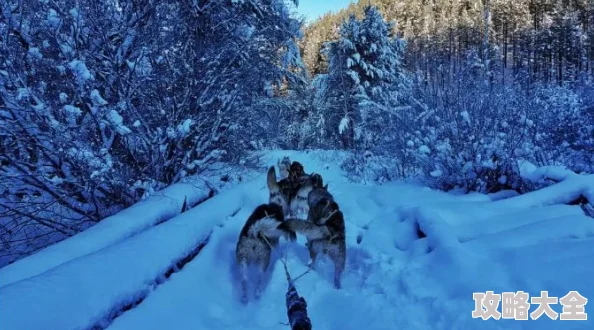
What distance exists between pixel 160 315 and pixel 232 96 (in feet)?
21.1

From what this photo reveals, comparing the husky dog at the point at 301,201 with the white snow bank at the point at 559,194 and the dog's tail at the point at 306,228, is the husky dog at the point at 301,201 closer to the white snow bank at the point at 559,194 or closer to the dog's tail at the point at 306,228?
the dog's tail at the point at 306,228

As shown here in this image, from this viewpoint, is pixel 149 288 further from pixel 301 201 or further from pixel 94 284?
pixel 301 201

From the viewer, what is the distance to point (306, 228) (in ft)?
13.7

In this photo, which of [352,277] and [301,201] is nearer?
[352,277]

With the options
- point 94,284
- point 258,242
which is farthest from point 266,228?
point 94,284

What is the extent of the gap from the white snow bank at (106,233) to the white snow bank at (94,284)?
1.41ft

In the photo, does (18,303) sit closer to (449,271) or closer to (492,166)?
(449,271)

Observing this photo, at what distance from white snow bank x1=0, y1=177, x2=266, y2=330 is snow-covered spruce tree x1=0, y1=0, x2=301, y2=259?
211 centimetres

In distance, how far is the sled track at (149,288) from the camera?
258 centimetres

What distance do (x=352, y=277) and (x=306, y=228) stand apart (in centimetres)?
81

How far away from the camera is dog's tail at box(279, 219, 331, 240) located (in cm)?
409

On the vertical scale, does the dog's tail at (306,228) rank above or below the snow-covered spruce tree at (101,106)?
below

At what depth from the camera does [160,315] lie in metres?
2.85
